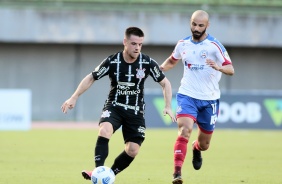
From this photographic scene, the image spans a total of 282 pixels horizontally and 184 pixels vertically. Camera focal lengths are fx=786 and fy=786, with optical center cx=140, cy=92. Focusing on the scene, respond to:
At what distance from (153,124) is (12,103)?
442 centimetres

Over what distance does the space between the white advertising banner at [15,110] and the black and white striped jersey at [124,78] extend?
13.7 meters

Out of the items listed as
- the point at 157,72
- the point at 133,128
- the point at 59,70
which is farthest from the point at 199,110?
the point at 59,70

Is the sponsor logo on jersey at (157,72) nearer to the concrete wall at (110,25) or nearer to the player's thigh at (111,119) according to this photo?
the player's thigh at (111,119)

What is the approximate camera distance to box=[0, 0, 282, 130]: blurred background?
2958cm

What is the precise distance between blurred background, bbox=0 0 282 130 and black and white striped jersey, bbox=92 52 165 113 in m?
19.6

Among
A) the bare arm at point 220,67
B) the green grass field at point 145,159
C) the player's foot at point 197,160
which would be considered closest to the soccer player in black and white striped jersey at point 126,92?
the bare arm at point 220,67

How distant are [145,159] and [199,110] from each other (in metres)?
3.83

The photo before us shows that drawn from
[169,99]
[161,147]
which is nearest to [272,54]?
[161,147]

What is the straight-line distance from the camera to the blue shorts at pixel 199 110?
36.1 feet

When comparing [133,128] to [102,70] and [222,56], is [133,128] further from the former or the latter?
[222,56]

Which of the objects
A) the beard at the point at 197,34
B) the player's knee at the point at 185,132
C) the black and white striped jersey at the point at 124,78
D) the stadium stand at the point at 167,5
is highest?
the stadium stand at the point at 167,5

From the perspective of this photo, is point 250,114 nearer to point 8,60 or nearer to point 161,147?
point 161,147

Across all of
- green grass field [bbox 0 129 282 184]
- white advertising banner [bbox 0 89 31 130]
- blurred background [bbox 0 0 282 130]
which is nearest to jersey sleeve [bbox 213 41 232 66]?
green grass field [bbox 0 129 282 184]

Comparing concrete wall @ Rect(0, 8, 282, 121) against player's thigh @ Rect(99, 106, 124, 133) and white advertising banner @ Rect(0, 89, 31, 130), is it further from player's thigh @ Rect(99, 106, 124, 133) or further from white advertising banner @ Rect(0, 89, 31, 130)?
player's thigh @ Rect(99, 106, 124, 133)
